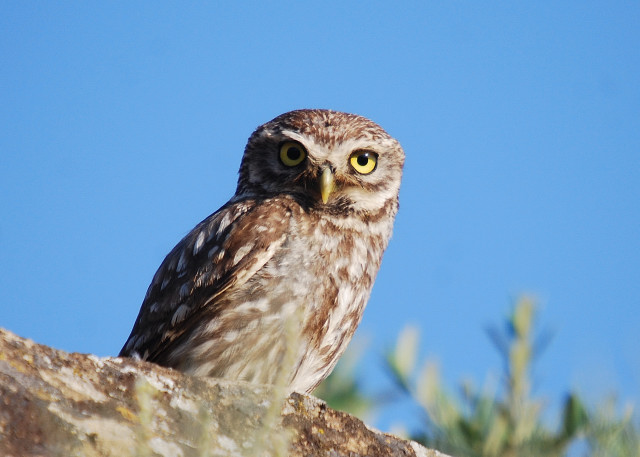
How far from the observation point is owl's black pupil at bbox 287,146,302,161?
16.0ft

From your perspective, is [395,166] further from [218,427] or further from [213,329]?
[218,427]

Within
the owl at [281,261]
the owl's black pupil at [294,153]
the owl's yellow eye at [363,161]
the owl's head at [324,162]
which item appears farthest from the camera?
the owl's yellow eye at [363,161]

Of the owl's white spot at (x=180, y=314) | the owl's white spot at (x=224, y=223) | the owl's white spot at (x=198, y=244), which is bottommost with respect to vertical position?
the owl's white spot at (x=180, y=314)

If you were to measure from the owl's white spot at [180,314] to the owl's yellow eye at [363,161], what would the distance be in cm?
135

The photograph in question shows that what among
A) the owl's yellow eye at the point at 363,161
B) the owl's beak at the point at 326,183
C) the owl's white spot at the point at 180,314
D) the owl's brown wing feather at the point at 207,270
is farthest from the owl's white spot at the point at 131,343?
the owl's yellow eye at the point at 363,161

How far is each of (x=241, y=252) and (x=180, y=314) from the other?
A: 0.46 metres

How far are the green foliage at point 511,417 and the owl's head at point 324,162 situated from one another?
2.95ft

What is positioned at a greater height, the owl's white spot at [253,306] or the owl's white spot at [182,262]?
the owl's white spot at [182,262]

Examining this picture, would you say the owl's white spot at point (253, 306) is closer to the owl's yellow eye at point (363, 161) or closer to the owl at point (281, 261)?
the owl at point (281, 261)

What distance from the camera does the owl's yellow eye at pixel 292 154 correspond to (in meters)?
4.84

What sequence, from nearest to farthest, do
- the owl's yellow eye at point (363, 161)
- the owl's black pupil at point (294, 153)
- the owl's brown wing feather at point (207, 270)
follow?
the owl's brown wing feather at point (207, 270), the owl's black pupil at point (294, 153), the owl's yellow eye at point (363, 161)

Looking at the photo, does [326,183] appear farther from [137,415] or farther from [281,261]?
[137,415]

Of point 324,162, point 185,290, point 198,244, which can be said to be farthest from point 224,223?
point 324,162

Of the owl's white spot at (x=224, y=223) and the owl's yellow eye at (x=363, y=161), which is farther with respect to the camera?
the owl's yellow eye at (x=363, y=161)
